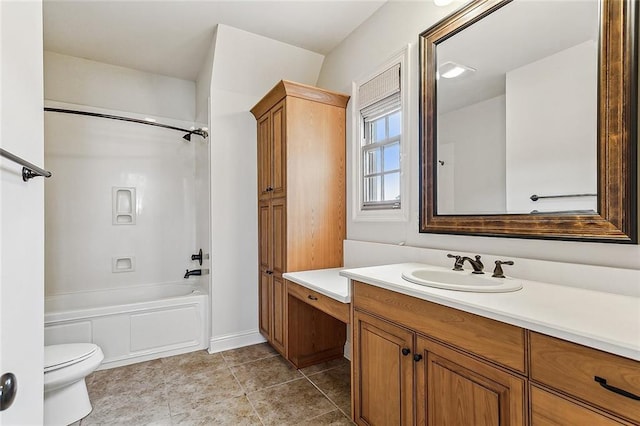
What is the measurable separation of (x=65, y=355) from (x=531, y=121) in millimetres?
2798

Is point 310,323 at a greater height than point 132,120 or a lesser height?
lesser

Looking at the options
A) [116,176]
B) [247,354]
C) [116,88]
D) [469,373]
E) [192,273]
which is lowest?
[247,354]

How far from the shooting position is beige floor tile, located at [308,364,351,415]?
1.99 m

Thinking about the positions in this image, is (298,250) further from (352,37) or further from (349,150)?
(352,37)

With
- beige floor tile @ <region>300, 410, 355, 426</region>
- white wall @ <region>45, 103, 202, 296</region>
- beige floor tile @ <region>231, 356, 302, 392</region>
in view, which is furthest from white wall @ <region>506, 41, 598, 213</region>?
white wall @ <region>45, 103, 202, 296</region>

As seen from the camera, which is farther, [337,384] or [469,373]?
[337,384]

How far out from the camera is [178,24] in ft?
8.32

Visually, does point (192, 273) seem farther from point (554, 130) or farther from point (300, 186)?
point (554, 130)

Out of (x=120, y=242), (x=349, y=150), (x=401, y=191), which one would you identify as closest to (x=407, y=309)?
(x=401, y=191)

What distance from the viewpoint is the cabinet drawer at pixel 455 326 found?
98 centimetres

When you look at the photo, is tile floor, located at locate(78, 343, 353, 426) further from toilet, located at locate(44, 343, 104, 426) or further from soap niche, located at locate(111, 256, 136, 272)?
soap niche, located at locate(111, 256, 136, 272)

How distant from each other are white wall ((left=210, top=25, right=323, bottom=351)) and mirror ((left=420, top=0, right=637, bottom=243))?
148cm

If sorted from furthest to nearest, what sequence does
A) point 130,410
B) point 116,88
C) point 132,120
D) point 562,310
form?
point 116,88 → point 132,120 → point 130,410 → point 562,310

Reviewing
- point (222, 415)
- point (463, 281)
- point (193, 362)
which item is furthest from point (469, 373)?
point (193, 362)
